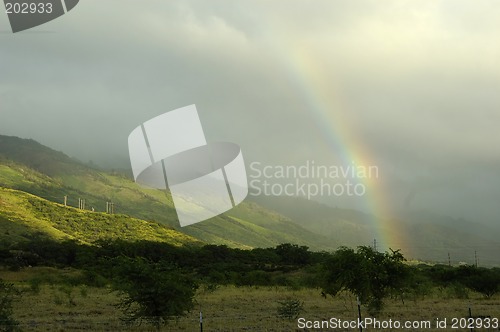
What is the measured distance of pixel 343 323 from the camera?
25766 mm

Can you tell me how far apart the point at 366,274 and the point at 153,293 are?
46.2 feet

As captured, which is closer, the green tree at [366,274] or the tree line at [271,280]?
the tree line at [271,280]

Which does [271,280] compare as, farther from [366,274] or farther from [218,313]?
[218,313]

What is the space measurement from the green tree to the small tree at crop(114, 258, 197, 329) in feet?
35.8

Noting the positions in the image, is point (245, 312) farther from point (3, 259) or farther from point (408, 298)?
point (3, 259)

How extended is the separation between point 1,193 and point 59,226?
148 feet

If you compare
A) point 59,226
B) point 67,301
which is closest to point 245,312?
point 67,301

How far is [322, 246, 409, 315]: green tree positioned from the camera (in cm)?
3253

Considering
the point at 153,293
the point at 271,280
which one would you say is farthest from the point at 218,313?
the point at 271,280

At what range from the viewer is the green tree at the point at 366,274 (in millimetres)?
32531

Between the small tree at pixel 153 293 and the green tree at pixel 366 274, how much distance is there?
10899 millimetres

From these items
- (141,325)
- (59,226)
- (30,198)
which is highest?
(30,198)

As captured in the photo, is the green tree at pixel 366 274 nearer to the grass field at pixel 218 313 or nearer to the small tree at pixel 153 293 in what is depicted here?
the grass field at pixel 218 313

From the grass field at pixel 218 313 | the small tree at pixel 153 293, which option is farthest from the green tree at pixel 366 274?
the small tree at pixel 153 293
